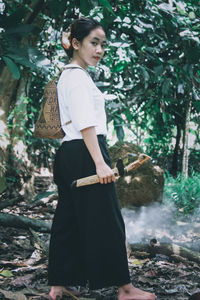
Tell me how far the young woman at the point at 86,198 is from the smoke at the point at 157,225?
4.74 feet

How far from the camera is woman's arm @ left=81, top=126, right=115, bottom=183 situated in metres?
1.75

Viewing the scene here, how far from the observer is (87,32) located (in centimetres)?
190

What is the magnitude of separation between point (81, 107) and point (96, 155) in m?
0.24

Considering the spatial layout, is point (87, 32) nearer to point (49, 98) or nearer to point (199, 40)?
point (49, 98)

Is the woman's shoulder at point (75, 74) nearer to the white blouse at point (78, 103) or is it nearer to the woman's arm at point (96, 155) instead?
the white blouse at point (78, 103)

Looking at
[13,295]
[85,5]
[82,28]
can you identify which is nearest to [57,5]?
[85,5]

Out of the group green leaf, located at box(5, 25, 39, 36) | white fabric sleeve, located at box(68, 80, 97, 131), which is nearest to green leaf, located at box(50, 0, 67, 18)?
green leaf, located at box(5, 25, 39, 36)

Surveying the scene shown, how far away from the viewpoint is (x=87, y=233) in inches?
72.0

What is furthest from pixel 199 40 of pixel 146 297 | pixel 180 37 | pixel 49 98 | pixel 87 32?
pixel 146 297

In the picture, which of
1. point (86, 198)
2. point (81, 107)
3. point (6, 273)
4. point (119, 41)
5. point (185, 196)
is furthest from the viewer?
point (185, 196)

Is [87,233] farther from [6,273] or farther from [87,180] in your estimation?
[6,273]

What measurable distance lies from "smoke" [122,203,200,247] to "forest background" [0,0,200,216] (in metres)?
0.36

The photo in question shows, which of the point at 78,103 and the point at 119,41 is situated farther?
the point at 119,41

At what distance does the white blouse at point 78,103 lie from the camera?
174cm
